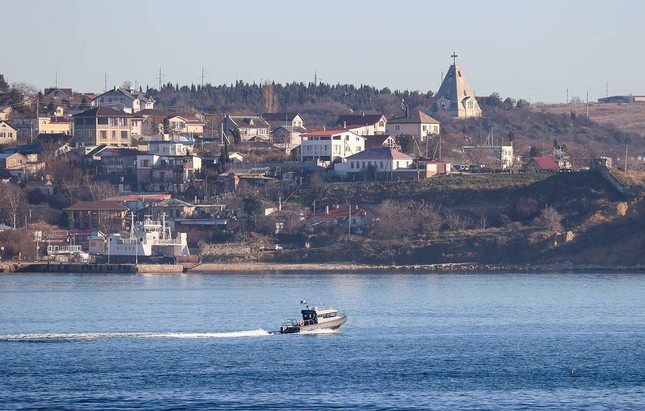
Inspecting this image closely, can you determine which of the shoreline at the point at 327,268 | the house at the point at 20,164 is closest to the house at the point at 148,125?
the house at the point at 20,164

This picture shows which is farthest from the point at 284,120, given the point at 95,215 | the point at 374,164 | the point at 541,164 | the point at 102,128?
the point at 95,215

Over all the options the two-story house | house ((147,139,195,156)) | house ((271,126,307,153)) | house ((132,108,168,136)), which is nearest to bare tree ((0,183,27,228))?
house ((147,139,195,156))

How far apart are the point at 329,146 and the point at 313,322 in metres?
62.8

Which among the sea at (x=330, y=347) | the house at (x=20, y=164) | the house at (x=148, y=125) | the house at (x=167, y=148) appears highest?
the house at (x=148, y=125)

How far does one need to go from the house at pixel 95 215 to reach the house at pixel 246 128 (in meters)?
25.7

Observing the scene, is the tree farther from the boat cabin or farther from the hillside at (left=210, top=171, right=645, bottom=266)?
the boat cabin

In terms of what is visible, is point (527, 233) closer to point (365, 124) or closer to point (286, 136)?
point (365, 124)

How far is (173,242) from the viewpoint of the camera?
103562mm

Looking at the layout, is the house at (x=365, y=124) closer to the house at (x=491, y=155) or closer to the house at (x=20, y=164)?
the house at (x=491, y=155)

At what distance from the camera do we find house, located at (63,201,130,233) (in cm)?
11031

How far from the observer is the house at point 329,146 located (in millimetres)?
122188

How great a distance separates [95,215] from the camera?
110875 mm

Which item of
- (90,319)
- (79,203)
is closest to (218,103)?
(79,203)

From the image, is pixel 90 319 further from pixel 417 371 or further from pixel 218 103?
pixel 218 103
